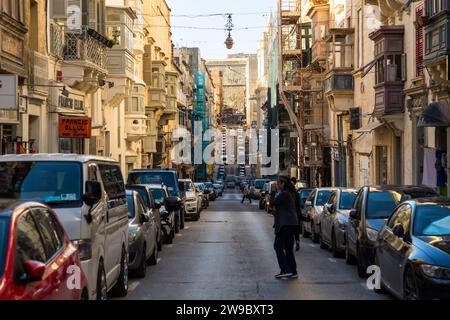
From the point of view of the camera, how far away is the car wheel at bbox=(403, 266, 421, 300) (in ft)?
32.1

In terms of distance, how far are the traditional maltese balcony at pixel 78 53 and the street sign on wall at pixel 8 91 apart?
10.8 m

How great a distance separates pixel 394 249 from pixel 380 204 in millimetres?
4802

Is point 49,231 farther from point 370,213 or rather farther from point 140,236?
point 370,213

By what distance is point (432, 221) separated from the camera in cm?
1129

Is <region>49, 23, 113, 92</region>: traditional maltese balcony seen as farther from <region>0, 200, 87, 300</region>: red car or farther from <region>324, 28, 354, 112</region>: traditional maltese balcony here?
<region>0, 200, 87, 300</region>: red car

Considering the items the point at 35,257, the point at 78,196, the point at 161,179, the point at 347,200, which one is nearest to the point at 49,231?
the point at 35,257

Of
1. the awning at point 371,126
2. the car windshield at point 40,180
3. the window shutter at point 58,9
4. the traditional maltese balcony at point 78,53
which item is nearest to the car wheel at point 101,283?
the car windshield at point 40,180

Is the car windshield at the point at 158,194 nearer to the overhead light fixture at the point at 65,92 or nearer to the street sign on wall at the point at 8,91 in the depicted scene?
the street sign on wall at the point at 8,91

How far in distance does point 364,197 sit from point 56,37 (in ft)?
64.8

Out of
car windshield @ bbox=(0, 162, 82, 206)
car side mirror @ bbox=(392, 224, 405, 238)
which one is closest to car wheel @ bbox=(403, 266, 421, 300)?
car side mirror @ bbox=(392, 224, 405, 238)

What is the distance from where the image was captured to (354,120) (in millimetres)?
43875

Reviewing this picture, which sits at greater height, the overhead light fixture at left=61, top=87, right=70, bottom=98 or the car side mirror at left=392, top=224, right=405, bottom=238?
the overhead light fixture at left=61, top=87, right=70, bottom=98
